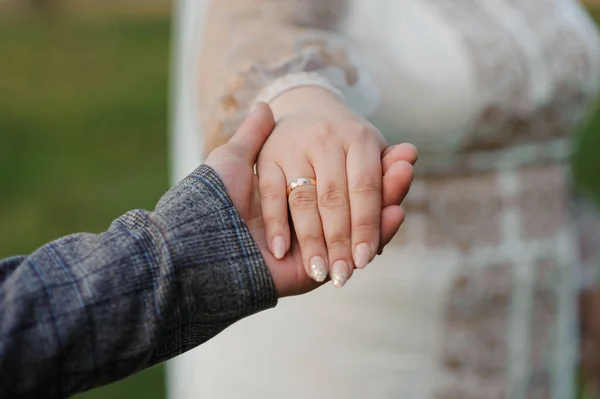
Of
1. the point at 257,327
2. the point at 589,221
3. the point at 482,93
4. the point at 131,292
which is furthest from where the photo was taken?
the point at 589,221

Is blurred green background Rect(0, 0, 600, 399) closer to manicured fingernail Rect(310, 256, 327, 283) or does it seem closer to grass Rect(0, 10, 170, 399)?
A: grass Rect(0, 10, 170, 399)

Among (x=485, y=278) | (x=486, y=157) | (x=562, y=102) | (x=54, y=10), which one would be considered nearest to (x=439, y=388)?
(x=485, y=278)

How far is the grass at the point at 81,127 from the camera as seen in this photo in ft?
13.3

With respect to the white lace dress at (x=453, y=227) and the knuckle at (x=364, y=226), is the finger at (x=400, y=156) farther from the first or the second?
the white lace dress at (x=453, y=227)

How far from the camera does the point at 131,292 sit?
0.66 meters

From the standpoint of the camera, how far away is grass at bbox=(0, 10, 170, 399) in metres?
4.05

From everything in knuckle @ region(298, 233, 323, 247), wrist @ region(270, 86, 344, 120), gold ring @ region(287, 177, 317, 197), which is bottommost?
knuckle @ region(298, 233, 323, 247)

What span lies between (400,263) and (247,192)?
415mm

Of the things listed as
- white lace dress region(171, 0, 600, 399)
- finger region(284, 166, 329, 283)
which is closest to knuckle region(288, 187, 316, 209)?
finger region(284, 166, 329, 283)

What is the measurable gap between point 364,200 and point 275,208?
8cm

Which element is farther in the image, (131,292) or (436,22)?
(436,22)

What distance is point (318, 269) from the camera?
712 millimetres

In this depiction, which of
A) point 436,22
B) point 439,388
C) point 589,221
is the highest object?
point 436,22

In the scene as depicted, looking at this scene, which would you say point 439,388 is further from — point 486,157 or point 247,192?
point 247,192
